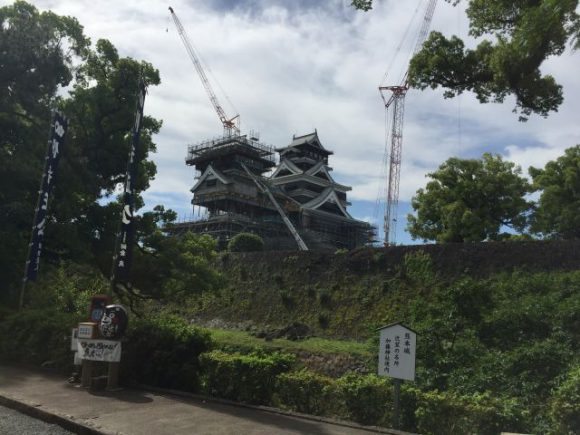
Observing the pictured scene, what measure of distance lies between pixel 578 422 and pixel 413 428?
200 centimetres

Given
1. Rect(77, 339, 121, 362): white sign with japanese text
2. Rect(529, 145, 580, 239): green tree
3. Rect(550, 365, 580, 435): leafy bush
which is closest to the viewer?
Result: Rect(550, 365, 580, 435): leafy bush

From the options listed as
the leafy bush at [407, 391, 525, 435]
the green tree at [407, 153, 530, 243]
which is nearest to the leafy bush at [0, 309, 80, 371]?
the leafy bush at [407, 391, 525, 435]

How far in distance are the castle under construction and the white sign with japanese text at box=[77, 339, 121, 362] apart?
51.2 meters

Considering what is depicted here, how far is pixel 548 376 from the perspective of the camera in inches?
438

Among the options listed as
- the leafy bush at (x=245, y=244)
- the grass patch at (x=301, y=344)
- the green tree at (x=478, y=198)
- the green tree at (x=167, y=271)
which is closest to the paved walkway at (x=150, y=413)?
the green tree at (x=167, y=271)

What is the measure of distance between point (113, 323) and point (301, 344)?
42.3ft

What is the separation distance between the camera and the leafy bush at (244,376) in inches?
317

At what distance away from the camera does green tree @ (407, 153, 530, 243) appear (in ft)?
90.9

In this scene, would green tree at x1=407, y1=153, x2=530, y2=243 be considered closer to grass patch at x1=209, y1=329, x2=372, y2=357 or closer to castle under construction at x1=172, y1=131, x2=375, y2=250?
grass patch at x1=209, y1=329, x2=372, y2=357

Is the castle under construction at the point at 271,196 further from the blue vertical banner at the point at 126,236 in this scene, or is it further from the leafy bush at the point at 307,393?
the leafy bush at the point at 307,393

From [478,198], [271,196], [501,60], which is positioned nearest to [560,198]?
[478,198]

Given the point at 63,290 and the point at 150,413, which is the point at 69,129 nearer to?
the point at 63,290

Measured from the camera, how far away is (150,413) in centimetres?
707

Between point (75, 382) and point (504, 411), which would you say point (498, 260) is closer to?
point (504, 411)
